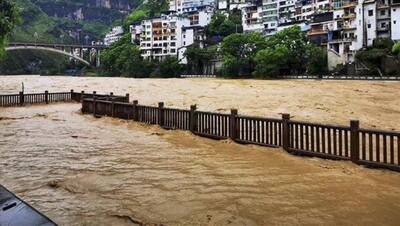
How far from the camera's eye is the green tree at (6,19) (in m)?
31.6

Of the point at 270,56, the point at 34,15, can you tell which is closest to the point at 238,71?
the point at 270,56

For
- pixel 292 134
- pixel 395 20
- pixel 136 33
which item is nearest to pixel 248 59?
pixel 395 20

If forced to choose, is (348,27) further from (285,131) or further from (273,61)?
(285,131)

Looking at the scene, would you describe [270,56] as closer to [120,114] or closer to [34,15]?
[120,114]

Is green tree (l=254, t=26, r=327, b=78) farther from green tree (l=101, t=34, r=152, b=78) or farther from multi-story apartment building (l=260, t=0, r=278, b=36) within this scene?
green tree (l=101, t=34, r=152, b=78)

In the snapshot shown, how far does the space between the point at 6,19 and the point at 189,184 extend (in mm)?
29936

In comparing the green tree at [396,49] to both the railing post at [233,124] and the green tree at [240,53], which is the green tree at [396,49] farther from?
the railing post at [233,124]

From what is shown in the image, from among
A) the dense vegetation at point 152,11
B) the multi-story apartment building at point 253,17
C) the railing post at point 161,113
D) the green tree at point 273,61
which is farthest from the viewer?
the dense vegetation at point 152,11

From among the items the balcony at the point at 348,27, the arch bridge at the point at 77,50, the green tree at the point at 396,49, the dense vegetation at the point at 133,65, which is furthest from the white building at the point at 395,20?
the arch bridge at the point at 77,50

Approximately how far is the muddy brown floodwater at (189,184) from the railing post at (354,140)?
348 millimetres

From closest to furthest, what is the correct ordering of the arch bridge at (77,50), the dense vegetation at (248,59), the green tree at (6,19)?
the green tree at (6,19) < the dense vegetation at (248,59) < the arch bridge at (77,50)

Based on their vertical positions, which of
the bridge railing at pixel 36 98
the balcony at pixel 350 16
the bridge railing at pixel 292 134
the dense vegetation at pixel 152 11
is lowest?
the bridge railing at pixel 292 134

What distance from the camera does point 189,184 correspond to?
25.3 feet

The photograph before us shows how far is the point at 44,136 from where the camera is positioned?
14.2 meters
